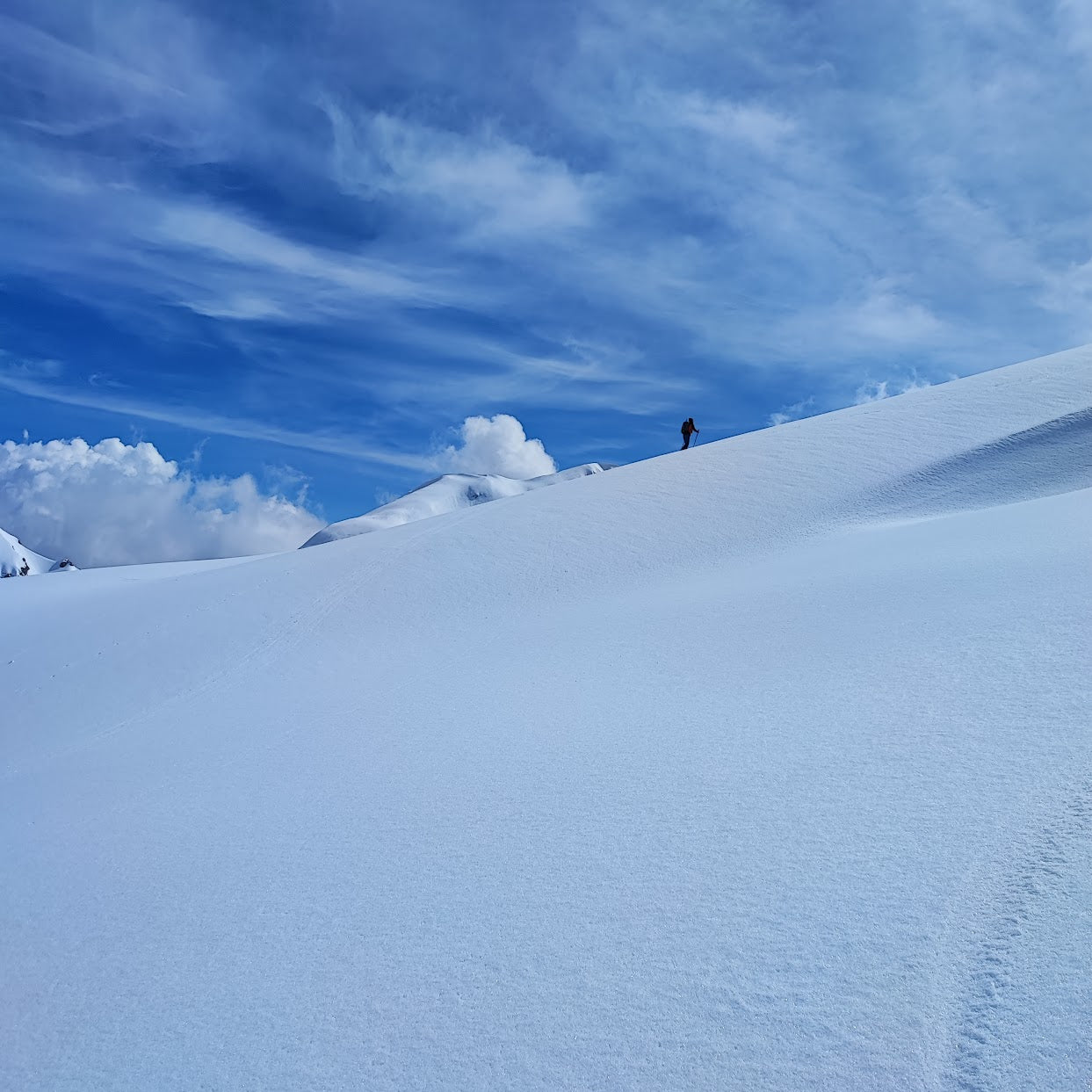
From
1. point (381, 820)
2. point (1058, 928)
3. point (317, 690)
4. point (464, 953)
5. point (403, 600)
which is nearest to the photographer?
point (1058, 928)

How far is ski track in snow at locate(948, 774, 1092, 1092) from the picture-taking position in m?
2.11

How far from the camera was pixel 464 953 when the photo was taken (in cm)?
292

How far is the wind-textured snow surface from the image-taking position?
7.88 ft

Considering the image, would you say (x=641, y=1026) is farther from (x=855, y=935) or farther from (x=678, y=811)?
(x=678, y=811)

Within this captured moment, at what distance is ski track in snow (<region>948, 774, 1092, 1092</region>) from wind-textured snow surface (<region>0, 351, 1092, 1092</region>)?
0.01 meters

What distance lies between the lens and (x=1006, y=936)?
2.47 metres

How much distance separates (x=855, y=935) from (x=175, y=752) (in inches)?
218

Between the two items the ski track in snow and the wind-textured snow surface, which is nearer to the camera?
the ski track in snow

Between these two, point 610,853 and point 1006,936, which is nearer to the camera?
point 1006,936

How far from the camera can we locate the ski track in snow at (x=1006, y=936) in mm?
2107

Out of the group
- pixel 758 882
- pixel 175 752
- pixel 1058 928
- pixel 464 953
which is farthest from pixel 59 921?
pixel 1058 928

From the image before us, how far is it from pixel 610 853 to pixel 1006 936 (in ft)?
4.88

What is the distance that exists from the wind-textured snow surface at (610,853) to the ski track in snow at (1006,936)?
1 centimetres

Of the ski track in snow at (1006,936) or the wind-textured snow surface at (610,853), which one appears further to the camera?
the wind-textured snow surface at (610,853)
